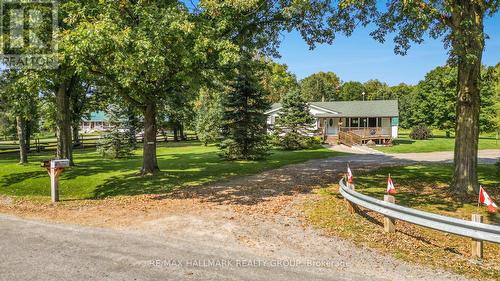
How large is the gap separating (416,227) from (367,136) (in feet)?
109

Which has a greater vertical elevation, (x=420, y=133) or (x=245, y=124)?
(x=245, y=124)

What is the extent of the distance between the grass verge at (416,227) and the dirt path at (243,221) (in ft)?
1.57

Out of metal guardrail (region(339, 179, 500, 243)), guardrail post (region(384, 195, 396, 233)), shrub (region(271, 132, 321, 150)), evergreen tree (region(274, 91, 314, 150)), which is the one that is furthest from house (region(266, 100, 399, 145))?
metal guardrail (region(339, 179, 500, 243))

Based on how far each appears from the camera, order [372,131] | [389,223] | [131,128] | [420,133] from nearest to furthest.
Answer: [389,223] → [131,128] → [372,131] → [420,133]

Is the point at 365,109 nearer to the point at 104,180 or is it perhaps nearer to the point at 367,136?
the point at 367,136

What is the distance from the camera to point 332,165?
21953mm

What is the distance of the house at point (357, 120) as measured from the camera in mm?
41597

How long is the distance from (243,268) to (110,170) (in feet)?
52.4

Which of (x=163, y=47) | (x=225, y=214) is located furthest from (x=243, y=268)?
(x=163, y=47)

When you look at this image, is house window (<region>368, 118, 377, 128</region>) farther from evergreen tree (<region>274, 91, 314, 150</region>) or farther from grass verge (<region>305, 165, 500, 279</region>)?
grass verge (<region>305, 165, 500, 279</region>)

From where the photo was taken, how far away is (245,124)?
2614 cm

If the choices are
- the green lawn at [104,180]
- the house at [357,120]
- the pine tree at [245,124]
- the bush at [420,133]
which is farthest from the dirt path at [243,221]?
the bush at [420,133]

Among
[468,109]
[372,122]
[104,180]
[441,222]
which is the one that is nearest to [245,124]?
[104,180]

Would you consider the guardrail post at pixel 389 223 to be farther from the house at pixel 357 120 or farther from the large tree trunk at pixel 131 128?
the house at pixel 357 120
